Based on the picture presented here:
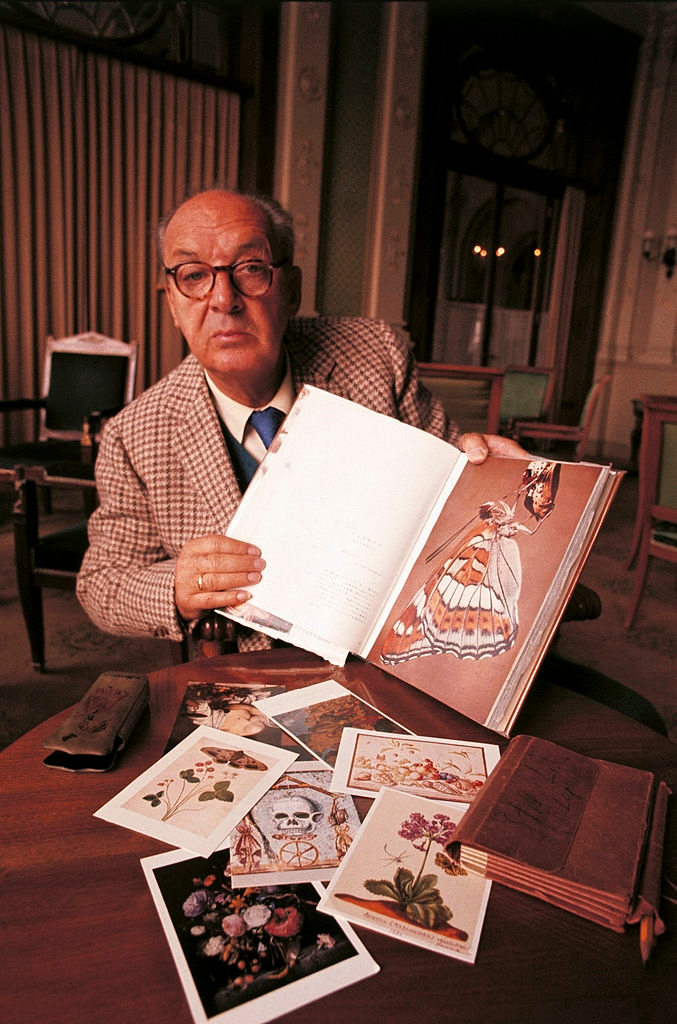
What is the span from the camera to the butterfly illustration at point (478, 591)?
74cm

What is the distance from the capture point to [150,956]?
0.48 metres

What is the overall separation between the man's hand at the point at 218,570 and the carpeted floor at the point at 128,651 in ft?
3.28

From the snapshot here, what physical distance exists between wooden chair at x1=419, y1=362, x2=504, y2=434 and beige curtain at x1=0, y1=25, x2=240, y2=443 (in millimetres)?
2084

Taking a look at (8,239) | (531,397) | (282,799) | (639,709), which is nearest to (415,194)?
(531,397)

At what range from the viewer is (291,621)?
0.84 m

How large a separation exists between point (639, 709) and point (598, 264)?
6.74m

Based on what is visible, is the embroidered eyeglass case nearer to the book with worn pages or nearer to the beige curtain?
the book with worn pages

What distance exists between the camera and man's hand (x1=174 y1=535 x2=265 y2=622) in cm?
86

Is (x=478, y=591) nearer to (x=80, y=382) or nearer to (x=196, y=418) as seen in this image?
(x=196, y=418)

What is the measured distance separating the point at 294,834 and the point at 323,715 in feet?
0.68

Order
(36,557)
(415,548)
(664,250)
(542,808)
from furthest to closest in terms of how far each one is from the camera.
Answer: (664,250), (36,557), (415,548), (542,808)

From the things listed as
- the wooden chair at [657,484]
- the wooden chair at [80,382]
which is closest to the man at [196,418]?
the wooden chair at [657,484]

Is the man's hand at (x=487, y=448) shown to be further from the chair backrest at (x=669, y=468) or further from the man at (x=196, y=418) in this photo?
the chair backrest at (x=669, y=468)

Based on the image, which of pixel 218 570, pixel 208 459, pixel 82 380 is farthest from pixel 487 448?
pixel 82 380
